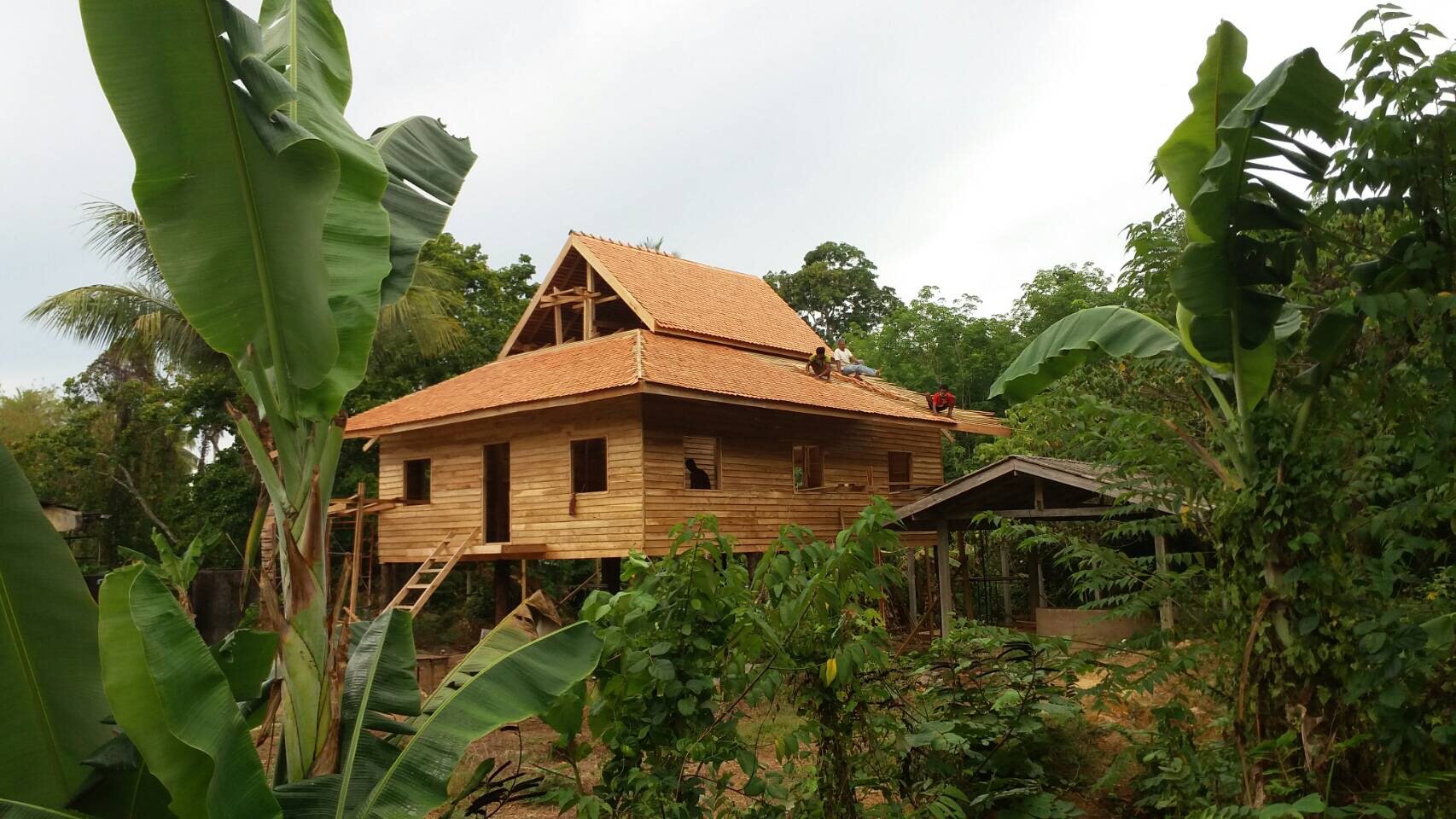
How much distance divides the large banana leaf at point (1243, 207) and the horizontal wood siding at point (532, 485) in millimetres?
11632

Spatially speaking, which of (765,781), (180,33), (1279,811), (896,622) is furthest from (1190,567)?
(896,622)

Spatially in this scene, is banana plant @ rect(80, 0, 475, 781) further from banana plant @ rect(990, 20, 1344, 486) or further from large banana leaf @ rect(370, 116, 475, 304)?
banana plant @ rect(990, 20, 1344, 486)

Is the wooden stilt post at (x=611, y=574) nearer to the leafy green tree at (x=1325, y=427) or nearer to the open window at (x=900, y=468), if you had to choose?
the open window at (x=900, y=468)

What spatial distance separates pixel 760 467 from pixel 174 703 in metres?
15.0

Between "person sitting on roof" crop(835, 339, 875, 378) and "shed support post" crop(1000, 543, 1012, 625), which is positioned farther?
"shed support post" crop(1000, 543, 1012, 625)

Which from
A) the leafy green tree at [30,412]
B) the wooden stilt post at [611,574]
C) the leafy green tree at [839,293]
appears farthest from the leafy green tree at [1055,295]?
the leafy green tree at [30,412]

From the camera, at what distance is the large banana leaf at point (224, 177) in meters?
3.04

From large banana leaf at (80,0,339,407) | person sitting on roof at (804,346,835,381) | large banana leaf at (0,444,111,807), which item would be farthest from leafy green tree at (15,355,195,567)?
large banana leaf at (80,0,339,407)

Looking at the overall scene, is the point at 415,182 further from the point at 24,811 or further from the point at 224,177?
the point at 24,811

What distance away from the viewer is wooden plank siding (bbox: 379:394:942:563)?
619 inches

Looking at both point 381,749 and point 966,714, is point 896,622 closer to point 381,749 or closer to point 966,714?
point 966,714

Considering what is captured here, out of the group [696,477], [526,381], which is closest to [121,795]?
[526,381]

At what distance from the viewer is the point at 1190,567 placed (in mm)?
4484

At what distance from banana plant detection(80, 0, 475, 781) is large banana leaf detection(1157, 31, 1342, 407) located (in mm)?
3407
